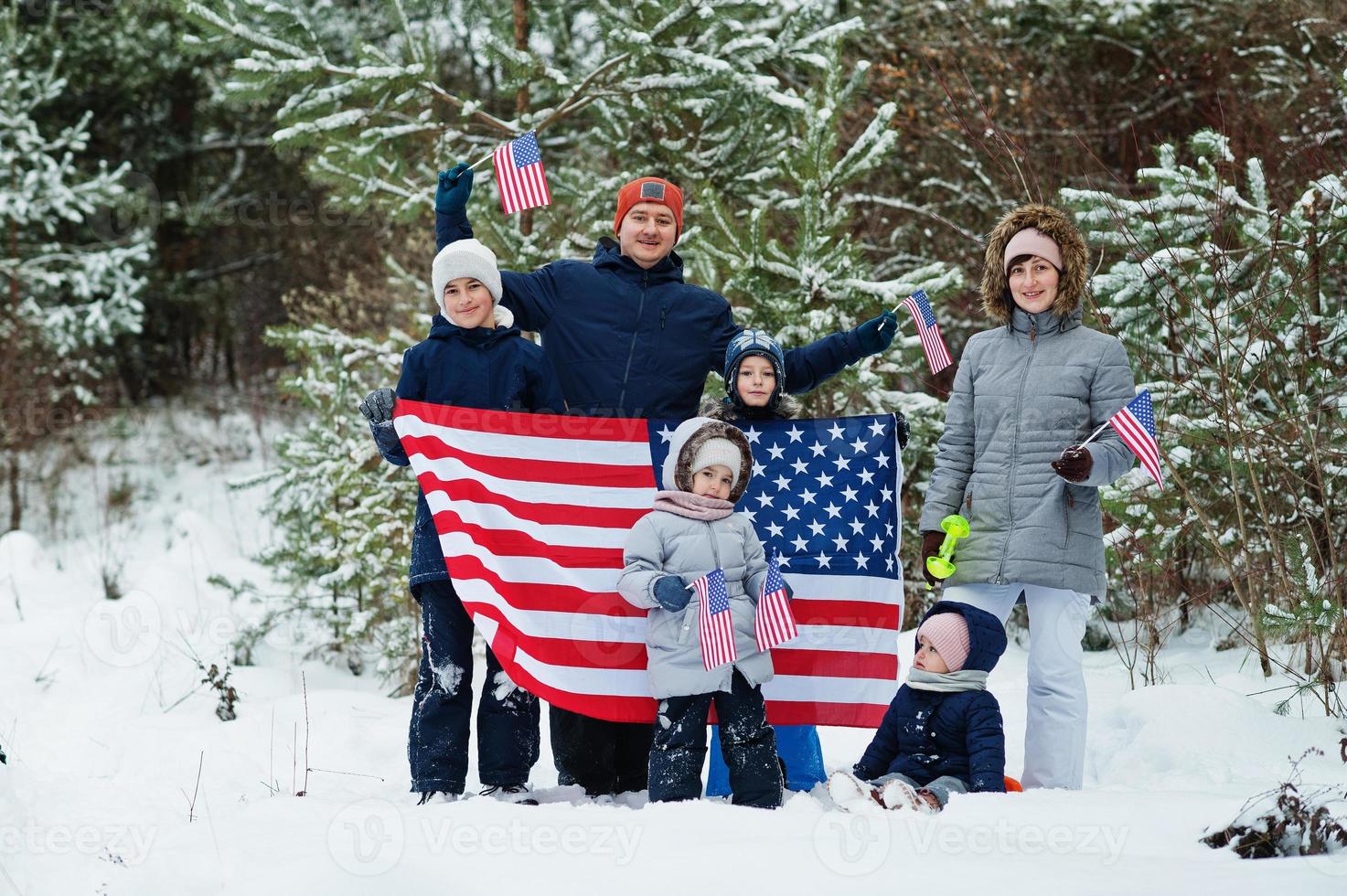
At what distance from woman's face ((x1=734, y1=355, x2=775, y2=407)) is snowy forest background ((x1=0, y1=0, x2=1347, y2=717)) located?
1822mm

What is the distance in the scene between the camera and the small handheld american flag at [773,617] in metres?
4.10

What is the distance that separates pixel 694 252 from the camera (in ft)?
23.3

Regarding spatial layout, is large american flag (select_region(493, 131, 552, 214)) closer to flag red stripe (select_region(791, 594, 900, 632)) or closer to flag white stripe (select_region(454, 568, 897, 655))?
flag white stripe (select_region(454, 568, 897, 655))

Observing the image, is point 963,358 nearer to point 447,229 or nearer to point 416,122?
point 447,229

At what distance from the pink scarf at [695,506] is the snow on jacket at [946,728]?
33.9 inches

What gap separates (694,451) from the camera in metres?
4.33

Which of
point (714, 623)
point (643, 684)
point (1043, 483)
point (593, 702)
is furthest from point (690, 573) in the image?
point (1043, 483)

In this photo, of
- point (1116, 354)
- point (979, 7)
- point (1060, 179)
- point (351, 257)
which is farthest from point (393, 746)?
point (351, 257)

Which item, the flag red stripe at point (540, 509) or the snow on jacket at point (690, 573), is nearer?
the snow on jacket at point (690, 573)

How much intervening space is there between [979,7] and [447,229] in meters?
8.44

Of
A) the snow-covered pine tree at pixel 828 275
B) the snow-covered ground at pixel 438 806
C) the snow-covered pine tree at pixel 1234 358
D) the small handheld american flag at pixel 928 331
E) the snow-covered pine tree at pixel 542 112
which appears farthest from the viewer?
the snow-covered pine tree at pixel 542 112

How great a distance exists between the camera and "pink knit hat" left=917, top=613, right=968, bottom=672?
4.21 metres

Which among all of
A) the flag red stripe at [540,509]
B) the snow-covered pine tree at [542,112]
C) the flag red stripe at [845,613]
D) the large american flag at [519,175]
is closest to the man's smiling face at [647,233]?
the large american flag at [519,175]

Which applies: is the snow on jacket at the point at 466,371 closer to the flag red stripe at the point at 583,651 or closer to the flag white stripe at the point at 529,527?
the flag white stripe at the point at 529,527
